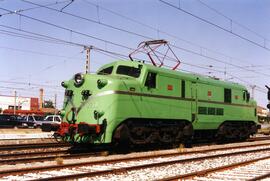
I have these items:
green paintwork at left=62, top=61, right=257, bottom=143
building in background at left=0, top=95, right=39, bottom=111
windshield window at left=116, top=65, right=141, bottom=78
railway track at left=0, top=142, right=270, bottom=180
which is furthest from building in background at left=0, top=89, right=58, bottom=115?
railway track at left=0, top=142, right=270, bottom=180

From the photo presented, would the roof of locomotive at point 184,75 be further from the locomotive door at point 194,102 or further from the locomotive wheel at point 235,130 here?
the locomotive wheel at point 235,130

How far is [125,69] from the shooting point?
17.7m

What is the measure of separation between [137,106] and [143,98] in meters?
0.51

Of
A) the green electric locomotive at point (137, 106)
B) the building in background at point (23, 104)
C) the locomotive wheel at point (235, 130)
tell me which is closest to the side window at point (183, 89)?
the green electric locomotive at point (137, 106)

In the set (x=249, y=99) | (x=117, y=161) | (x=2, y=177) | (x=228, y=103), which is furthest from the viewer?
(x=249, y=99)

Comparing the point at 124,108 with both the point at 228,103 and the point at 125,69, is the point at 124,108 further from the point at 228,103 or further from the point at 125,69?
the point at 228,103

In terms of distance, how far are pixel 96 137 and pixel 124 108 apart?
5.18 feet

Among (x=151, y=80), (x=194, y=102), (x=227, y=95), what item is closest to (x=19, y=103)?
(x=227, y=95)

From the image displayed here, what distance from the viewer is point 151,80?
17.6 m

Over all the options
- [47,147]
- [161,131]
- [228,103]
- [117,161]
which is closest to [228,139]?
[228,103]

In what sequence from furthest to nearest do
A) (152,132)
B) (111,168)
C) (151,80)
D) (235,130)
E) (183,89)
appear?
1. (235,130)
2. (183,89)
3. (152,132)
4. (151,80)
5. (111,168)

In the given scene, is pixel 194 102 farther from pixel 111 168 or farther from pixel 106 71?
pixel 111 168

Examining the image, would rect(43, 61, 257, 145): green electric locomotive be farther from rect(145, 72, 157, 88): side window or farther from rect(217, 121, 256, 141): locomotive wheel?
rect(217, 121, 256, 141): locomotive wheel

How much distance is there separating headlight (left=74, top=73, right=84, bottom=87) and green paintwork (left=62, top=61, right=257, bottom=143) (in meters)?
0.14
